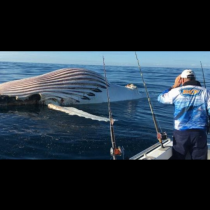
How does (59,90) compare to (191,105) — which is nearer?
(191,105)

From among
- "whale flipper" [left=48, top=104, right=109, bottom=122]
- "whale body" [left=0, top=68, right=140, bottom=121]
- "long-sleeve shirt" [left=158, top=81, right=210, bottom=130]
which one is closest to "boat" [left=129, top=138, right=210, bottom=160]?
"long-sleeve shirt" [left=158, top=81, right=210, bottom=130]

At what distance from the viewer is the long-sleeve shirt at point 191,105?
4.61 meters

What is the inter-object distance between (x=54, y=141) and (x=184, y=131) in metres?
3.95

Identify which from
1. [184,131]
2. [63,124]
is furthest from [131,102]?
[184,131]

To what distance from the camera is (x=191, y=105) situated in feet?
15.2

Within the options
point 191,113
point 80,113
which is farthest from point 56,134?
point 191,113

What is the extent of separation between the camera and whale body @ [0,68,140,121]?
11.8 meters

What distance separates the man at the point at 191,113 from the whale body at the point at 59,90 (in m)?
6.92

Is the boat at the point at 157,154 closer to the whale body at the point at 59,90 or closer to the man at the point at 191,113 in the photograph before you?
the man at the point at 191,113

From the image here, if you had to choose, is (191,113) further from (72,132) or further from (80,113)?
(80,113)

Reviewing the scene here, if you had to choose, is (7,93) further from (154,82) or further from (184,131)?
(154,82)

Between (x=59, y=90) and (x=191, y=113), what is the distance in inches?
331

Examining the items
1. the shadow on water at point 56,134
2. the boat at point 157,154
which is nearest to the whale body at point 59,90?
the shadow on water at point 56,134

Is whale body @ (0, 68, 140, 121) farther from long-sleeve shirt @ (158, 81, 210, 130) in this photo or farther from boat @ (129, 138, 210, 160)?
long-sleeve shirt @ (158, 81, 210, 130)
